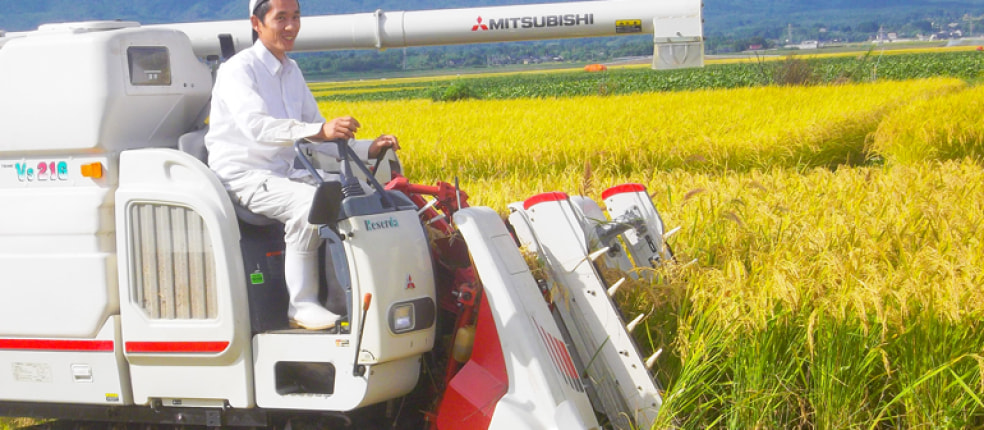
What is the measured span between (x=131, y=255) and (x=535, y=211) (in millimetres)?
1765

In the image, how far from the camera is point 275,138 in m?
4.52

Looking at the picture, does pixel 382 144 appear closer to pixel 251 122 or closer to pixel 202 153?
pixel 251 122

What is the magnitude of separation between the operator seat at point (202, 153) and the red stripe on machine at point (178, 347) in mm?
552

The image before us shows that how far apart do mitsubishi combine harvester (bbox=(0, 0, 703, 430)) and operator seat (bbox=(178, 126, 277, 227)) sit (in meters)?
0.01

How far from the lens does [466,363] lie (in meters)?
4.54

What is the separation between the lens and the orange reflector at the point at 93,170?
15.4ft

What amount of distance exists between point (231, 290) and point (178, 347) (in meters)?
0.39

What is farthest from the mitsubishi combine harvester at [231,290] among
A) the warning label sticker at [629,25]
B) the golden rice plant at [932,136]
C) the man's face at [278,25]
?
the golden rice plant at [932,136]

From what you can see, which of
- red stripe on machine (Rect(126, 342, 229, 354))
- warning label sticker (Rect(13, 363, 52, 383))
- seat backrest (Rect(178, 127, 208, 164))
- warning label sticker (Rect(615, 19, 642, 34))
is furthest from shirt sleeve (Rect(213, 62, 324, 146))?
warning label sticker (Rect(615, 19, 642, 34))

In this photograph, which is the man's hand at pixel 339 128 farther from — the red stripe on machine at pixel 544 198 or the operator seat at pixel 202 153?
the red stripe on machine at pixel 544 198

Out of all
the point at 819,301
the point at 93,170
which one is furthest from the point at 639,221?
the point at 93,170

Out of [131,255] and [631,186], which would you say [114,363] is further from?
[631,186]

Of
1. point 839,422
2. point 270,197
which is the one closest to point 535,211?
point 270,197

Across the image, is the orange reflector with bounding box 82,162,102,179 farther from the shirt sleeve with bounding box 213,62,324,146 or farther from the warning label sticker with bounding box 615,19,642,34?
the warning label sticker with bounding box 615,19,642,34
